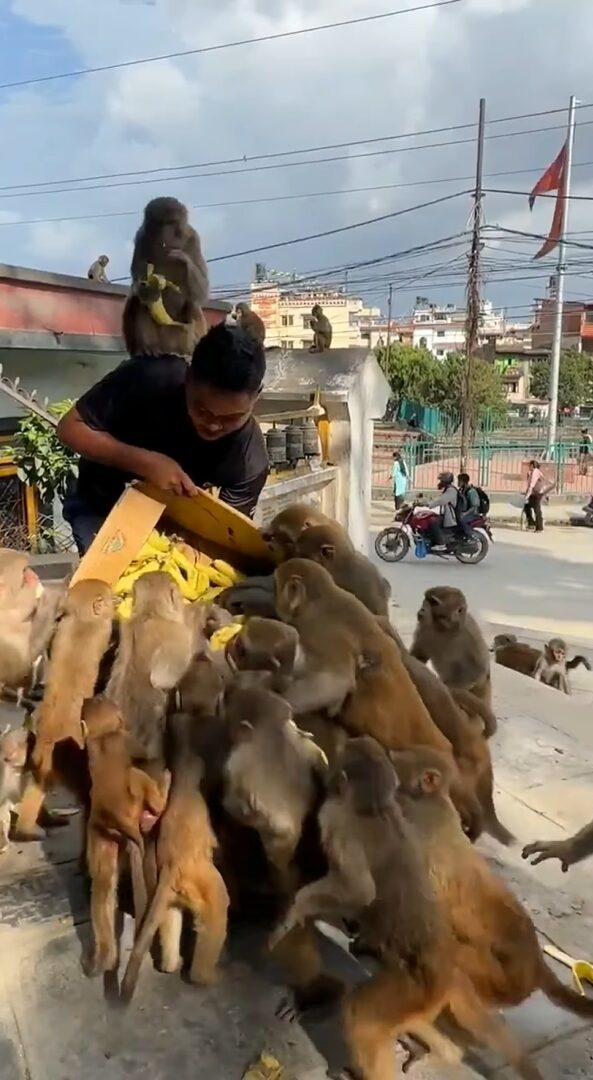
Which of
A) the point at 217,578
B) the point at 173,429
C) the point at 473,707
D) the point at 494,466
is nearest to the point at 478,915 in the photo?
the point at 473,707

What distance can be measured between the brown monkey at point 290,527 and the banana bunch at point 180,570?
0.18 meters

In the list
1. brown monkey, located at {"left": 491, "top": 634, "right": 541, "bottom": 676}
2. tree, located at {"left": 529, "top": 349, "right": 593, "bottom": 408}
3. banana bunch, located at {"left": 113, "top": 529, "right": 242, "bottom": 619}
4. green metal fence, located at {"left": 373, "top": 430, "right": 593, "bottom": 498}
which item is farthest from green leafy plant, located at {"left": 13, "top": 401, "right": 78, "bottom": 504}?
tree, located at {"left": 529, "top": 349, "right": 593, "bottom": 408}

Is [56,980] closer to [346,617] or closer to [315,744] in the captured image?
[315,744]

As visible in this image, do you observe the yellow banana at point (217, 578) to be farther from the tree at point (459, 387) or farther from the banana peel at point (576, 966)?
the tree at point (459, 387)

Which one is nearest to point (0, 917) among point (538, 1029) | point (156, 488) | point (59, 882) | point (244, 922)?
point (59, 882)

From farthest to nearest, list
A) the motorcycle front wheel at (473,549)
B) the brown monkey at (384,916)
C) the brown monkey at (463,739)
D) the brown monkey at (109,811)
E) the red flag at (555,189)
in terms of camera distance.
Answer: the red flag at (555,189) < the motorcycle front wheel at (473,549) < the brown monkey at (463,739) < the brown monkey at (109,811) < the brown monkey at (384,916)

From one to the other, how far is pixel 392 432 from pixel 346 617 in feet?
113

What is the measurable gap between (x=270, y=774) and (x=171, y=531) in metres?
1.26

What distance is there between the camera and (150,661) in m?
2.58

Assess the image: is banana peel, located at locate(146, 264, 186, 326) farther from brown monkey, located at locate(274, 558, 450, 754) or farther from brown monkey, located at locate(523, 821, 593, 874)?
brown monkey, located at locate(523, 821, 593, 874)

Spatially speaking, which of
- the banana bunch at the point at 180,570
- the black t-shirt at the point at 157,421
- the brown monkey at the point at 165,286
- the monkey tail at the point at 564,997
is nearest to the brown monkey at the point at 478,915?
the monkey tail at the point at 564,997

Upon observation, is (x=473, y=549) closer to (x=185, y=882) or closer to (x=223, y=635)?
(x=223, y=635)

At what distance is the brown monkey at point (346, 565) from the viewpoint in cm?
307

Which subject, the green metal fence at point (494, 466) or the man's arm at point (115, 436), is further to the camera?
the green metal fence at point (494, 466)
